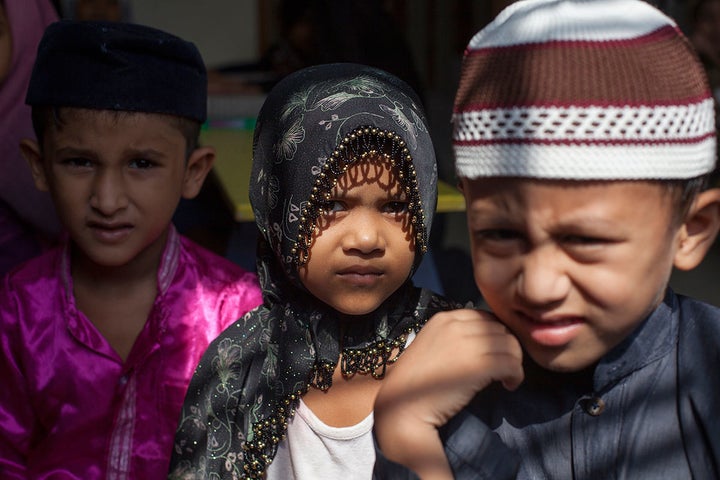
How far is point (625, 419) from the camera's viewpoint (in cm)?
135

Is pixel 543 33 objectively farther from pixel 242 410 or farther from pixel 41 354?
pixel 41 354

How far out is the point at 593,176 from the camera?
3.83ft

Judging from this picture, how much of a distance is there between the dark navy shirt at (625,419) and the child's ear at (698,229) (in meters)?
0.09

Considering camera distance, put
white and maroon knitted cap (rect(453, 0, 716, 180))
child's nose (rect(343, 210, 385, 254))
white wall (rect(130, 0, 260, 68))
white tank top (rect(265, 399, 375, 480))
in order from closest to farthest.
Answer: white and maroon knitted cap (rect(453, 0, 716, 180))
child's nose (rect(343, 210, 385, 254))
white tank top (rect(265, 399, 375, 480))
white wall (rect(130, 0, 260, 68))

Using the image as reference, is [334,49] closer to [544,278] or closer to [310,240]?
[310,240]

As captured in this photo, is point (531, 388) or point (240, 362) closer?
point (531, 388)

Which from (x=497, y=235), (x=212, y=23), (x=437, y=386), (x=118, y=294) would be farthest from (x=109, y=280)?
(x=212, y=23)

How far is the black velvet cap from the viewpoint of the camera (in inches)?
81.0

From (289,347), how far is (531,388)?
2.05 ft

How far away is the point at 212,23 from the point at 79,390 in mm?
6894

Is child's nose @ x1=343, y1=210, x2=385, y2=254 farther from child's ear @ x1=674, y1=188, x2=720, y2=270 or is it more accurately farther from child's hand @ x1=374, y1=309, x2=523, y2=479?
child's ear @ x1=674, y1=188, x2=720, y2=270

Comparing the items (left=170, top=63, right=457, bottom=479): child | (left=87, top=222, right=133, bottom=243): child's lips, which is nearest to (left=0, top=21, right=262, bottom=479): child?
(left=87, top=222, right=133, bottom=243): child's lips

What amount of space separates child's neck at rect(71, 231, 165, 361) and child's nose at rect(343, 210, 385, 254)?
743mm

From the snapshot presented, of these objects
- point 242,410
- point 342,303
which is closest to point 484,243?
point 342,303
